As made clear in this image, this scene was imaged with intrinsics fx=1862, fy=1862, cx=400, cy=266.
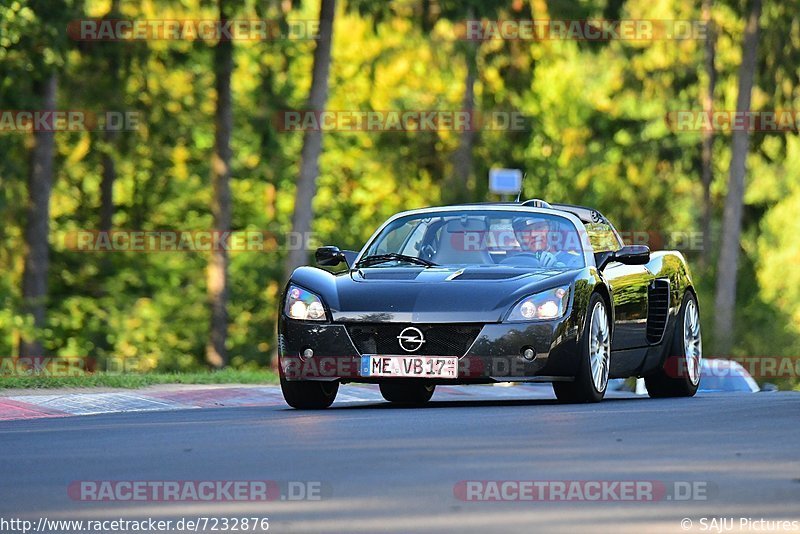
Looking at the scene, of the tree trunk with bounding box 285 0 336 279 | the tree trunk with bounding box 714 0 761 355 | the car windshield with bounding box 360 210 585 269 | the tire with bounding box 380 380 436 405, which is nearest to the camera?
the car windshield with bounding box 360 210 585 269

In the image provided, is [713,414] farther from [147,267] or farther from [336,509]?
[147,267]

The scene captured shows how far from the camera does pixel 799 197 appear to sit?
71.4 meters

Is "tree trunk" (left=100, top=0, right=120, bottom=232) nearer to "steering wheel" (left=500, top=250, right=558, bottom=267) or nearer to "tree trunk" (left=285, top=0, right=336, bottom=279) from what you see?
"tree trunk" (left=285, top=0, right=336, bottom=279)

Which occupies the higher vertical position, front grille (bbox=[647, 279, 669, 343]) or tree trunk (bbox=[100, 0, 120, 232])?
front grille (bbox=[647, 279, 669, 343])

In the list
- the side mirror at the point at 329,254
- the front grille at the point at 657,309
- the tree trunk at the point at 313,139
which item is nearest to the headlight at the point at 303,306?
the side mirror at the point at 329,254

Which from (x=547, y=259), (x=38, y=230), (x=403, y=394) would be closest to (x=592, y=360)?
(x=547, y=259)

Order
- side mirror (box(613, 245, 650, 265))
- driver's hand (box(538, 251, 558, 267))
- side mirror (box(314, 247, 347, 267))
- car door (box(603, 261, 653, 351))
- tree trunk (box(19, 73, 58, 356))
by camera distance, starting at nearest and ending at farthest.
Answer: driver's hand (box(538, 251, 558, 267)) → side mirror (box(613, 245, 650, 265)) → side mirror (box(314, 247, 347, 267)) → car door (box(603, 261, 653, 351)) → tree trunk (box(19, 73, 58, 356))

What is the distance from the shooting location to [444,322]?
1311 centimetres

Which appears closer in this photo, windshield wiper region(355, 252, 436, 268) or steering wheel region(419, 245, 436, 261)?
windshield wiper region(355, 252, 436, 268)

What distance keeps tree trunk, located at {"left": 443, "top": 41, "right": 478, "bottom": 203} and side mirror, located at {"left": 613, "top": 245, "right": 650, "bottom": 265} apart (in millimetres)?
27140

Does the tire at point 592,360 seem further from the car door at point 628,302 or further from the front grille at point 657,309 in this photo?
the front grille at point 657,309

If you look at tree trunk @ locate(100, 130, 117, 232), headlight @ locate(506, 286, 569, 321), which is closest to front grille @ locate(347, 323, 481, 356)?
headlight @ locate(506, 286, 569, 321)

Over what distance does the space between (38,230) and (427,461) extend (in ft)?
101

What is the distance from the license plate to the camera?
13117mm
